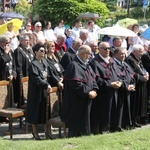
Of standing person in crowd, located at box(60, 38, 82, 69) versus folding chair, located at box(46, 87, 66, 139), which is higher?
standing person in crowd, located at box(60, 38, 82, 69)

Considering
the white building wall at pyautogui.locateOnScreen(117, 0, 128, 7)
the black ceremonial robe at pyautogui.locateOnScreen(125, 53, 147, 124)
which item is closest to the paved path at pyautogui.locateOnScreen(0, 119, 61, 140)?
the black ceremonial robe at pyautogui.locateOnScreen(125, 53, 147, 124)

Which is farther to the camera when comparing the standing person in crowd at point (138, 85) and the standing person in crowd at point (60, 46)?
the standing person in crowd at point (60, 46)

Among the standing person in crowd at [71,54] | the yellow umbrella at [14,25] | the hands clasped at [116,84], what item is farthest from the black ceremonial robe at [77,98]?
→ the yellow umbrella at [14,25]

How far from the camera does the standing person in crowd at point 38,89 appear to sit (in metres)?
8.70

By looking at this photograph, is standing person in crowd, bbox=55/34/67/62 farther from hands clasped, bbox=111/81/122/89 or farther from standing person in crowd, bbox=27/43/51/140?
hands clasped, bbox=111/81/122/89

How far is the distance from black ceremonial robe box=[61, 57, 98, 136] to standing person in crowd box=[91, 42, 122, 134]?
17.7 inches

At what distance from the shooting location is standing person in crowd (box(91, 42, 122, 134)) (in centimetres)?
877

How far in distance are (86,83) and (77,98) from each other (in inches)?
13.5

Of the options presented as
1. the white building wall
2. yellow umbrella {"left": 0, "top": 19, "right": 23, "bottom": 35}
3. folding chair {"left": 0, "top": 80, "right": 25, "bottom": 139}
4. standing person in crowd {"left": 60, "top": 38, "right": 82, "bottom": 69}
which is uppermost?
the white building wall

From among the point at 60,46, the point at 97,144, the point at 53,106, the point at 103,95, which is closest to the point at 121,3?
the point at 60,46

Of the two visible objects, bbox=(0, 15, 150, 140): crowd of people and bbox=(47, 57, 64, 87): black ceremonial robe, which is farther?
bbox=(47, 57, 64, 87): black ceremonial robe

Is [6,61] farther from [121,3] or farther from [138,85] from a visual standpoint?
[121,3]

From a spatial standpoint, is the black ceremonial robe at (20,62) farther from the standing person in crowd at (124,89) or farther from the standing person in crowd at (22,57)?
the standing person in crowd at (124,89)

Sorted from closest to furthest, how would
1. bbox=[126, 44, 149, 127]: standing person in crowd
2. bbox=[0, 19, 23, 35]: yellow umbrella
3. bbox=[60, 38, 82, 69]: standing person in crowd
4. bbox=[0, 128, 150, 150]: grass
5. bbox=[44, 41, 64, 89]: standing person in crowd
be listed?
bbox=[0, 128, 150, 150]: grass, bbox=[44, 41, 64, 89]: standing person in crowd, bbox=[126, 44, 149, 127]: standing person in crowd, bbox=[60, 38, 82, 69]: standing person in crowd, bbox=[0, 19, 23, 35]: yellow umbrella
